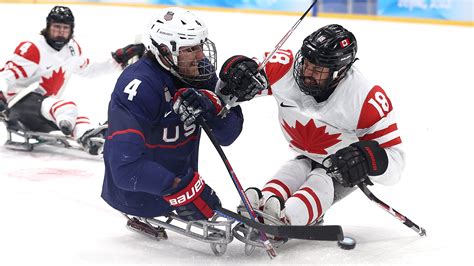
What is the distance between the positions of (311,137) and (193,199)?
28.6 inches

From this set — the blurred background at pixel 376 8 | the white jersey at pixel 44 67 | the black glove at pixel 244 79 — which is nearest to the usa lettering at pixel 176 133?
the black glove at pixel 244 79

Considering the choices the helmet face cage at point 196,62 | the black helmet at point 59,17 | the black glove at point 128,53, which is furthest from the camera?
the black glove at point 128,53

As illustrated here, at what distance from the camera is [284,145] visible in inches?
206

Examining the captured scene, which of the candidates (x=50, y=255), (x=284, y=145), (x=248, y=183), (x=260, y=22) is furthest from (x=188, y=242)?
(x=260, y=22)

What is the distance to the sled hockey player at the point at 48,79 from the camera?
5117 mm

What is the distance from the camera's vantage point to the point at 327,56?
3.09 m

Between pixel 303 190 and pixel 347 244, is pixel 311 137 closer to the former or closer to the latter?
pixel 303 190

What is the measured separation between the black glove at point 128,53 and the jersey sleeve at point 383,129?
98.2 inches

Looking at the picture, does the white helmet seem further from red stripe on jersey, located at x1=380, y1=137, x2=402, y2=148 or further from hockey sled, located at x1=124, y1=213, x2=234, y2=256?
red stripe on jersey, located at x1=380, y1=137, x2=402, y2=148

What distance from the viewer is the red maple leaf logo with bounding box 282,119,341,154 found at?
337cm

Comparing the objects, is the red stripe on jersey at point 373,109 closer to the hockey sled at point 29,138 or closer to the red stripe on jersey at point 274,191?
the red stripe on jersey at point 274,191

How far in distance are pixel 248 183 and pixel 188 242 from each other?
114 centimetres

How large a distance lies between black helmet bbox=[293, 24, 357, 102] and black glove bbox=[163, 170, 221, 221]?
0.62 metres

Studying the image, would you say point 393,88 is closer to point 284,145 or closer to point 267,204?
point 284,145
